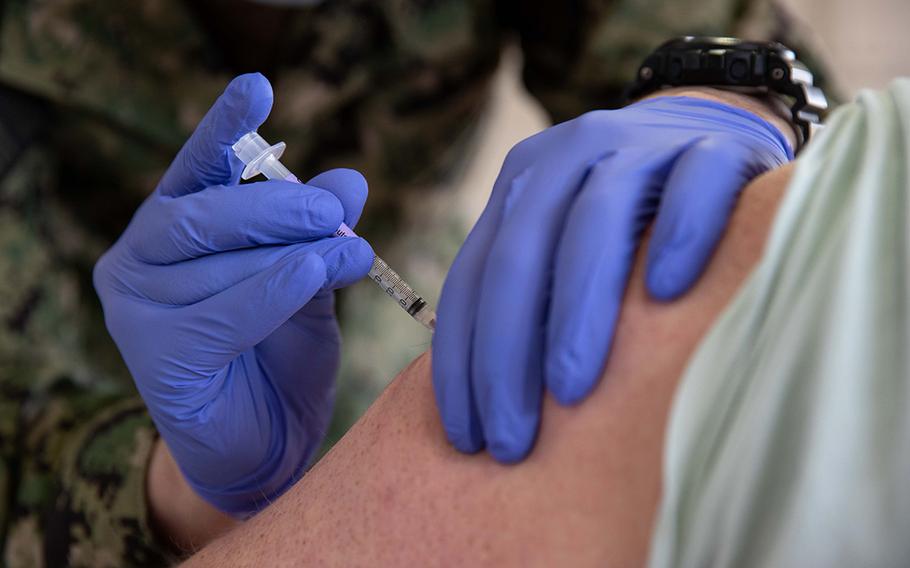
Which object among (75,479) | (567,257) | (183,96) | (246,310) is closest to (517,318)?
(567,257)

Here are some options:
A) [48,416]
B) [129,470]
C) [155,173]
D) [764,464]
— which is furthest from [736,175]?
[155,173]

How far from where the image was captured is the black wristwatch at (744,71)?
0.94 meters

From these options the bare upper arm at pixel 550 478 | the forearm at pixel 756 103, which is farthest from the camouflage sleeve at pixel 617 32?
the bare upper arm at pixel 550 478

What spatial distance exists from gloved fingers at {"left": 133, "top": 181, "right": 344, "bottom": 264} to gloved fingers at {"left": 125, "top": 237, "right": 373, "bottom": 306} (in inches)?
0.4

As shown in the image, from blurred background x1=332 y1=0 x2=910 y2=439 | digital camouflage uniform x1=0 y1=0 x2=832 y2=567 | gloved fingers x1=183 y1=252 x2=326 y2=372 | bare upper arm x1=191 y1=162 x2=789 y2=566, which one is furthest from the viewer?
blurred background x1=332 y1=0 x2=910 y2=439

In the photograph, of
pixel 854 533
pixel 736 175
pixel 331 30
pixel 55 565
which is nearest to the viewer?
pixel 854 533

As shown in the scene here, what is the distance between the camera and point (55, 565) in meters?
1.14

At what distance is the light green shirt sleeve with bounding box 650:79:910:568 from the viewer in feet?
1.53

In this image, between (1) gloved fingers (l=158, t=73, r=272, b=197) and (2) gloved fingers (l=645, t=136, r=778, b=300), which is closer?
(2) gloved fingers (l=645, t=136, r=778, b=300)

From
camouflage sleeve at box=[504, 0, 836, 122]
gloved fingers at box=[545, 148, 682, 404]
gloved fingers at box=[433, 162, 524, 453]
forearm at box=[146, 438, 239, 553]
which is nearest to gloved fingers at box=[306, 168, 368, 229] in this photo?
gloved fingers at box=[433, 162, 524, 453]

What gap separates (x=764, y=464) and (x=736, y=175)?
24 centimetres

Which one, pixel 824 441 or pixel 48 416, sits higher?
pixel 824 441

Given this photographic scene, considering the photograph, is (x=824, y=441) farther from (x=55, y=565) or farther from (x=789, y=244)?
(x=55, y=565)

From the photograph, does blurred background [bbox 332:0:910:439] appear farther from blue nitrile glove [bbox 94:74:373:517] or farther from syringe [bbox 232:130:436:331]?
syringe [bbox 232:130:436:331]
